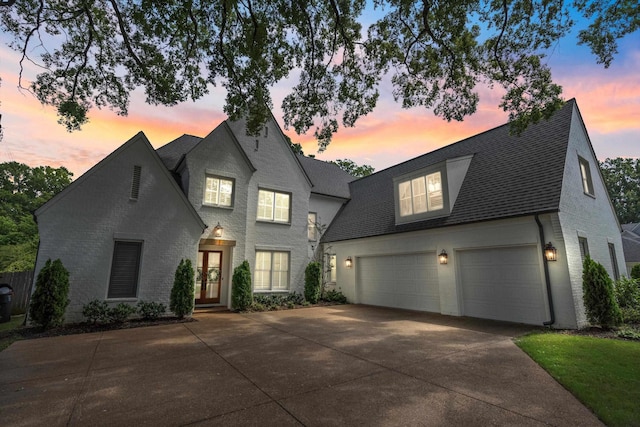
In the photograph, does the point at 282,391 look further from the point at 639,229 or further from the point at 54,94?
the point at 639,229

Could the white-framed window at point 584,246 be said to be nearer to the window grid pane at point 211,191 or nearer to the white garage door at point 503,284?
the white garage door at point 503,284

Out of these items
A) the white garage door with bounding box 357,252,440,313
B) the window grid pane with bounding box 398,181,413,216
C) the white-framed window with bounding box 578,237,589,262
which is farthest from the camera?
the window grid pane with bounding box 398,181,413,216

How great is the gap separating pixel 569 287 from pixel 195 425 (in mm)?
9498

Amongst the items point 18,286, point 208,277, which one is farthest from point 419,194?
point 18,286

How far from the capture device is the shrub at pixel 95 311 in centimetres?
866

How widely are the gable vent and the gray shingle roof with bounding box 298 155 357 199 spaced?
9067 millimetres

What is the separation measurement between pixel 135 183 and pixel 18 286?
Result: 24.8 ft

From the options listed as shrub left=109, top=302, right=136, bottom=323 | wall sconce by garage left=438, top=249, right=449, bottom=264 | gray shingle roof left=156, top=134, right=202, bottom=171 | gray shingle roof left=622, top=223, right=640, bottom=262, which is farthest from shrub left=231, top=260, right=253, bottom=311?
gray shingle roof left=622, top=223, right=640, bottom=262

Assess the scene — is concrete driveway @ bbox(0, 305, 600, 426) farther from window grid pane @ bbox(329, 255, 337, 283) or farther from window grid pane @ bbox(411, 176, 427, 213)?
window grid pane @ bbox(329, 255, 337, 283)

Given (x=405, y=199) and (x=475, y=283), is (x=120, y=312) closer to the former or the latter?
(x=405, y=199)

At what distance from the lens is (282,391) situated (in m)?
3.92

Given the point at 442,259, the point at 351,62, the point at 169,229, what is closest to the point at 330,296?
the point at 442,259

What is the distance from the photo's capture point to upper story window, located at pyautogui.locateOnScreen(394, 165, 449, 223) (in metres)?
11.6

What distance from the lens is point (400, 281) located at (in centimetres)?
1248
